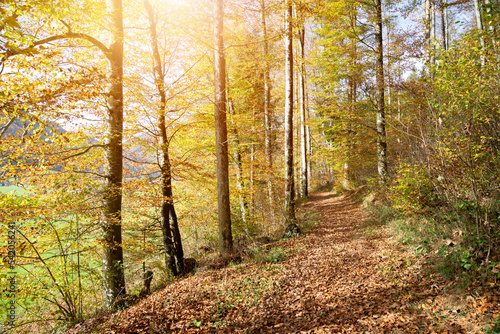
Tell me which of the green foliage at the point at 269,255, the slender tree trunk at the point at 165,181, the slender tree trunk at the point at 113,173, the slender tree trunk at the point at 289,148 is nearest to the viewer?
the slender tree trunk at the point at 113,173

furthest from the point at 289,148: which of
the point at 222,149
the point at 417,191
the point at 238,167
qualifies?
the point at 238,167

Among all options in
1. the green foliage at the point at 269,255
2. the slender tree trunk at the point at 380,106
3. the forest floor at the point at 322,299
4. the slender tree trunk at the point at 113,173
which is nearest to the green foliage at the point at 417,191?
the forest floor at the point at 322,299

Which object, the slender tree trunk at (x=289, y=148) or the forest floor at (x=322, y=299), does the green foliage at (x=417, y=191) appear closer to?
the forest floor at (x=322, y=299)

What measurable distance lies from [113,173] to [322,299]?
569 centimetres

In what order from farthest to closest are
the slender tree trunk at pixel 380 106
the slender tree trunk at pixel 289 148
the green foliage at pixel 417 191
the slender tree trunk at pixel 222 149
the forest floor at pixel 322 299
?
the slender tree trunk at pixel 380 106
the slender tree trunk at pixel 289 148
the slender tree trunk at pixel 222 149
the green foliage at pixel 417 191
the forest floor at pixel 322 299

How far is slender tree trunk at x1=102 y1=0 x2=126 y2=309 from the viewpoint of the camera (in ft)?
20.1

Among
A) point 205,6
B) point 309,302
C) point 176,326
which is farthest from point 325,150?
point 176,326

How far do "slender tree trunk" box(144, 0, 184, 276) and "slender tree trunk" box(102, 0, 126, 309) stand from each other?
1.84 metres

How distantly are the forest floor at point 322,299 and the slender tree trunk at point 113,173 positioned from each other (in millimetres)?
1113

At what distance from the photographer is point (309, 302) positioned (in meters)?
4.46

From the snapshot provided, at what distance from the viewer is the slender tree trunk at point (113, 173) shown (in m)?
6.11

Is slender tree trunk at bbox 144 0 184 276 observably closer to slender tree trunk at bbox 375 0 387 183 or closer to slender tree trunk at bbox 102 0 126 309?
slender tree trunk at bbox 102 0 126 309

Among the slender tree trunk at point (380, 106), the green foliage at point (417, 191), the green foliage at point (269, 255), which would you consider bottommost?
the green foliage at point (269, 255)

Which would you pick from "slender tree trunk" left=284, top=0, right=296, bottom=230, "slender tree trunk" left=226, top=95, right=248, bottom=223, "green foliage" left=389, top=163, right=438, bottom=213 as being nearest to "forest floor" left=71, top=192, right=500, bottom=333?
"green foliage" left=389, top=163, right=438, bottom=213
